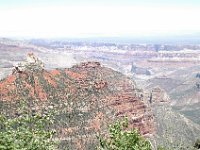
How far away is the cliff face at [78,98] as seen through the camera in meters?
118

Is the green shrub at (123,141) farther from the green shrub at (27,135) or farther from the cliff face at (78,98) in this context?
the cliff face at (78,98)

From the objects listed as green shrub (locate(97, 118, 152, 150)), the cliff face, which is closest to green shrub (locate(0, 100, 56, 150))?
green shrub (locate(97, 118, 152, 150))

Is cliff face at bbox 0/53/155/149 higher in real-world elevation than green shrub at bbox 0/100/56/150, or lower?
lower

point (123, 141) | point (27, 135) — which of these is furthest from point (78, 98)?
point (27, 135)

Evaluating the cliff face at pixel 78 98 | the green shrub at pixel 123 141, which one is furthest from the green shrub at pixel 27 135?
the cliff face at pixel 78 98

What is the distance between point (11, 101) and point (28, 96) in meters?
6.69

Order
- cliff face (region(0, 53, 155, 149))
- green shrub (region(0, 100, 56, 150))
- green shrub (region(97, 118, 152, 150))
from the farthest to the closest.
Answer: cliff face (region(0, 53, 155, 149)) < green shrub (region(97, 118, 152, 150)) < green shrub (region(0, 100, 56, 150))

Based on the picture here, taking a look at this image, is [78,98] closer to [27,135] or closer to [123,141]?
[123,141]

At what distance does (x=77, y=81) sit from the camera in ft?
470

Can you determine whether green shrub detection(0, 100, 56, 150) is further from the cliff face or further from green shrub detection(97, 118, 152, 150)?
the cliff face

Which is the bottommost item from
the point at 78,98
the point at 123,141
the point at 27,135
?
the point at 78,98

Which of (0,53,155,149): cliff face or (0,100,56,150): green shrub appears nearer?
(0,100,56,150): green shrub

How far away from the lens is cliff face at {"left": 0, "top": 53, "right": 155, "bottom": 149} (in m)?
118

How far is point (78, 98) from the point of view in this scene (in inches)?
5295
